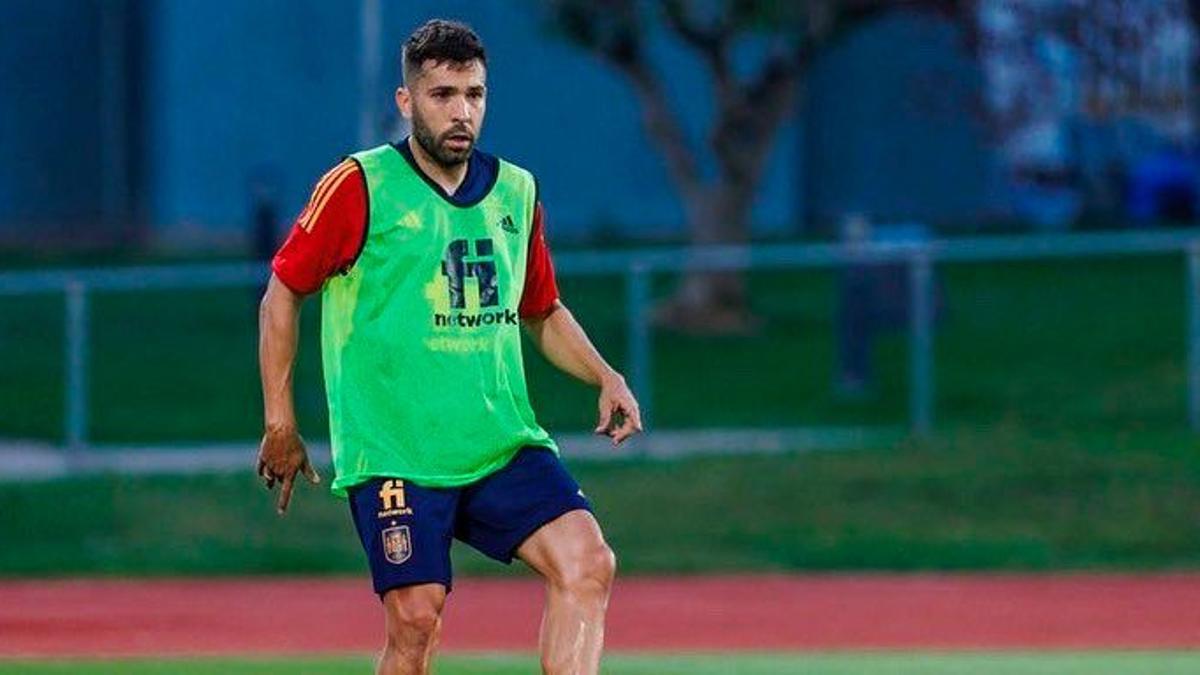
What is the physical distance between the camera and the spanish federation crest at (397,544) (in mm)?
8172

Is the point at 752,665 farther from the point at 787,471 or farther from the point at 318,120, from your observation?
the point at 318,120

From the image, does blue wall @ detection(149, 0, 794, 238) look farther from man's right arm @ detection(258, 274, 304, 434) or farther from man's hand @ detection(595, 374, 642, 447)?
man's right arm @ detection(258, 274, 304, 434)

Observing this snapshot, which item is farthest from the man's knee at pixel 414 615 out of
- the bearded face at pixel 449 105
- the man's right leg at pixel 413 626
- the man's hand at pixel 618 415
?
the bearded face at pixel 449 105

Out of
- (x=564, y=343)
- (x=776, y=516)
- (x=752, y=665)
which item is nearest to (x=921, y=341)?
(x=776, y=516)

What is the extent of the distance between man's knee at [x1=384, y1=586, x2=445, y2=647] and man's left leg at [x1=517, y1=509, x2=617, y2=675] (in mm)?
292

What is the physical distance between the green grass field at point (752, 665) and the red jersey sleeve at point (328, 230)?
445cm

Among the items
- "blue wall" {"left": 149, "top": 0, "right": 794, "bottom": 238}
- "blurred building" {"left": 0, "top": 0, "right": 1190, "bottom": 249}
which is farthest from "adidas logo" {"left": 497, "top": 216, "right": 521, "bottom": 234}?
"blue wall" {"left": 149, "top": 0, "right": 794, "bottom": 238}

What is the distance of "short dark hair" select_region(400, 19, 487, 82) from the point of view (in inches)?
317

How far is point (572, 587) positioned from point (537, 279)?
0.90 meters

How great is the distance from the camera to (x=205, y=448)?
812 inches

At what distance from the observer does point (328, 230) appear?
26.4ft

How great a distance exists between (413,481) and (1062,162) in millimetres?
33406

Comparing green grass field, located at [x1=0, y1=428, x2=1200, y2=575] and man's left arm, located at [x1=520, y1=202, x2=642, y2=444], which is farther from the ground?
man's left arm, located at [x1=520, y1=202, x2=642, y2=444]

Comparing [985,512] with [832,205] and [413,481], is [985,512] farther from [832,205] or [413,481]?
[832,205]
